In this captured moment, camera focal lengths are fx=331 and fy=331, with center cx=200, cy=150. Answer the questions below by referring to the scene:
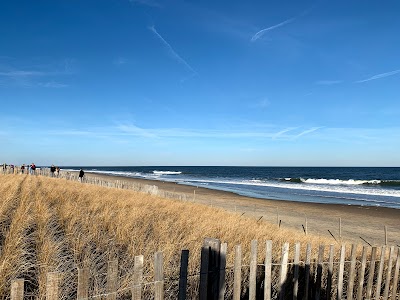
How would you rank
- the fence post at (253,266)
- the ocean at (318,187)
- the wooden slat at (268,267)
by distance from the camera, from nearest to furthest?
the fence post at (253,266) → the wooden slat at (268,267) → the ocean at (318,187)

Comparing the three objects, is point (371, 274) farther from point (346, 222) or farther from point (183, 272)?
point (346, 222)

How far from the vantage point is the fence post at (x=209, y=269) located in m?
3.72

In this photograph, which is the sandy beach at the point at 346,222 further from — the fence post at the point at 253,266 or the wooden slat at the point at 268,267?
the fence post at the point at 253,266

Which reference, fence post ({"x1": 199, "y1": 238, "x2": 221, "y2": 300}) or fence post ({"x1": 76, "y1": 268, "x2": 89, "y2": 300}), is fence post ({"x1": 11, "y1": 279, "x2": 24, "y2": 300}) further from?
fence post ({"x1": 199, "y1": 238, "x2": 221, "y2": 300})

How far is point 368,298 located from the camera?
5305mm

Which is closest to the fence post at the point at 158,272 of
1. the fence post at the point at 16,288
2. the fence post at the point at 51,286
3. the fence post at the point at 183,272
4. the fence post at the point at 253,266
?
the fence post at the point at 183,272

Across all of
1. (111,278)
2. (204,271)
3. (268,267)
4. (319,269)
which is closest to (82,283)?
(111,278)

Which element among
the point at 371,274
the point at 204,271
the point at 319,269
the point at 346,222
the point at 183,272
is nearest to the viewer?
the point at 183,272

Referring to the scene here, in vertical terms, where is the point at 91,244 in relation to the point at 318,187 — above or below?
above

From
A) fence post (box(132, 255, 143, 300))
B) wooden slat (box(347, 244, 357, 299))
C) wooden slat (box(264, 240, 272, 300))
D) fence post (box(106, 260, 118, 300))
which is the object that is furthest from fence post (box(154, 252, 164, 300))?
wooden slat (box(347, 244, 357, 299))

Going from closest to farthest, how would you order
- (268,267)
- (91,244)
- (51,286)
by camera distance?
(51,286) → (268,267) → (91,244)

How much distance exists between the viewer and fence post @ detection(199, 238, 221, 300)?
3.72 m

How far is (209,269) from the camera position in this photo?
378cm

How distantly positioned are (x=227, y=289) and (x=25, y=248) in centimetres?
347
